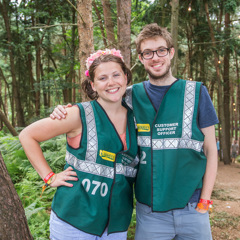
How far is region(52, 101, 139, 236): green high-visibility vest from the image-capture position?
1945 mm

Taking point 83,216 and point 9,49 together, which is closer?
point 83,216

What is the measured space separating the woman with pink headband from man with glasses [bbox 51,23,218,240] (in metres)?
0.20

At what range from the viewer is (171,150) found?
2.11m

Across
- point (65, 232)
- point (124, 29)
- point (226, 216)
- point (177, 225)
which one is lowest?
point (226, 216)

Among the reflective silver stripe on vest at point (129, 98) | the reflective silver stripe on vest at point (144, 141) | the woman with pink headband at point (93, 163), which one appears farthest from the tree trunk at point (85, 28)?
the reflective silver stripe on vest at point (144, 141)

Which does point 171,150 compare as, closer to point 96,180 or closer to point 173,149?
point 173,149

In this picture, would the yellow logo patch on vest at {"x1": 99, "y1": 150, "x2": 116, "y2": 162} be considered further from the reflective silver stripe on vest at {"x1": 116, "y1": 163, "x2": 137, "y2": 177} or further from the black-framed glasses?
the black-framed glasses

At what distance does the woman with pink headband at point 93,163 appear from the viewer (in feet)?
6.39

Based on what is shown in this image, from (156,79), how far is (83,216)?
4.62 ft

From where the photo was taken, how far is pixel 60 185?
6.71 ft

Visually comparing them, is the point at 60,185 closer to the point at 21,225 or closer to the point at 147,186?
the point at 21,225

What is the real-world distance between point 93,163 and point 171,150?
705 mm

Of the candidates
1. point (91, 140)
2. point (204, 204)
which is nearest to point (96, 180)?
point (91, 140)

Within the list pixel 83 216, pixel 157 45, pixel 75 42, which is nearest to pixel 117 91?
pixel 157 45
